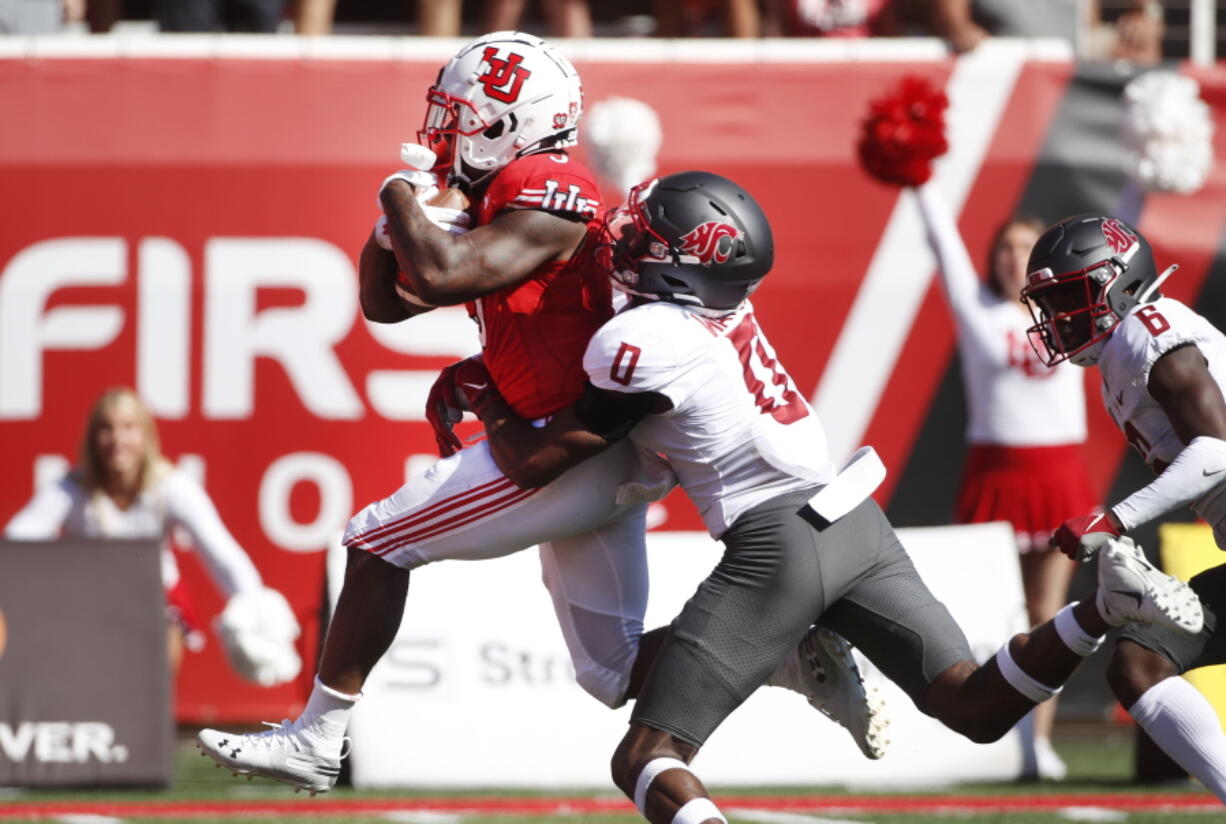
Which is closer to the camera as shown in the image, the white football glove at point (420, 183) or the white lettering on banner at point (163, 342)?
the white football glove at point (420, 183)

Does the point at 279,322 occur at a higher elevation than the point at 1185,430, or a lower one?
lower

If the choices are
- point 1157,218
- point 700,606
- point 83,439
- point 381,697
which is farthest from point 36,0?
point 700,606

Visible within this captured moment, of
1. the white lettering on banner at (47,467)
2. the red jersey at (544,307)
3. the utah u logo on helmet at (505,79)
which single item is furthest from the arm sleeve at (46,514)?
the utah u logo on helmet at (505,79)

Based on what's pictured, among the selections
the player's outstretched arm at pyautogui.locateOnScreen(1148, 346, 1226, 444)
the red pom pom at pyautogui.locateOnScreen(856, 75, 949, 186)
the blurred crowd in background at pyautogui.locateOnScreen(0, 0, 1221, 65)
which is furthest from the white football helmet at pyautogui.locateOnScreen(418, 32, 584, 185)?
the blurred crowd in background at pyautogui.locateOnScreen(0, 0, 1221, 65)

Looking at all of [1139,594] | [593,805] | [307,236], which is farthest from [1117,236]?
[307,236]

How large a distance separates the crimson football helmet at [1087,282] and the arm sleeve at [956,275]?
8.75 feet

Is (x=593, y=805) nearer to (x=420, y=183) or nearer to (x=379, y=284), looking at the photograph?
(x=379, y=284)

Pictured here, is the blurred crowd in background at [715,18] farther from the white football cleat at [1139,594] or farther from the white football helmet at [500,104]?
the white football cleat at [1139,594]

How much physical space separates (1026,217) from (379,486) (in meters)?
2.88

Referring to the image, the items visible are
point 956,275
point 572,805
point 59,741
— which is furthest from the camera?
point 956,275

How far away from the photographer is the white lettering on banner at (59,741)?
21.4ft

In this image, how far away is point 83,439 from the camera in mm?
7266

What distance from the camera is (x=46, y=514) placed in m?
7.23

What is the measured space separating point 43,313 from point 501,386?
4236mm
